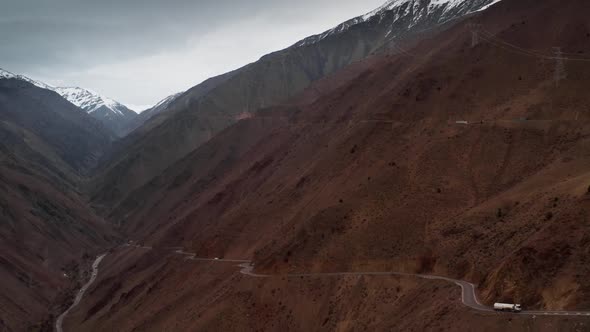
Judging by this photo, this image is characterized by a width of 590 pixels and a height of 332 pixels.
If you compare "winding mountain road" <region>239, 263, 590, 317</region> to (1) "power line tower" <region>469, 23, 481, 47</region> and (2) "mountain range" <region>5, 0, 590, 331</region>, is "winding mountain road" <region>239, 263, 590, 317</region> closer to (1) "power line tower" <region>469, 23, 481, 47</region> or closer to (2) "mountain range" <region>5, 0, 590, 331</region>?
(2) "mountain range" <region>5, 0, 590, 331</region>

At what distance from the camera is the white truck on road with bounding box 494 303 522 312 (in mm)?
31000

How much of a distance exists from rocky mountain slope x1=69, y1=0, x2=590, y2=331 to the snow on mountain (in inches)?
1337

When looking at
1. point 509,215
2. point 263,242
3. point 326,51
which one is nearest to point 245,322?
point 263,242

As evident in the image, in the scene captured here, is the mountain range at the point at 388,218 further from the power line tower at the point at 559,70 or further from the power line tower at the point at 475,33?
the power line tower at the point at 475,33

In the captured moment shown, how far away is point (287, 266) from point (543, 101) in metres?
28.2

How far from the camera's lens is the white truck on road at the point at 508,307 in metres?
31.0

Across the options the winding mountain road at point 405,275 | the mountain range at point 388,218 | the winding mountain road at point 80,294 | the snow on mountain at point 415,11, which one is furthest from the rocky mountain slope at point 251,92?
the winding mountain road at point 405,275

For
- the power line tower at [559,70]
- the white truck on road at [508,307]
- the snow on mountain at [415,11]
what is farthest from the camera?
the snow on mountain at [415,11]

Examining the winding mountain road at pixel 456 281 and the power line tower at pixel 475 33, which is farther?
the power line tower at pixel 475 33

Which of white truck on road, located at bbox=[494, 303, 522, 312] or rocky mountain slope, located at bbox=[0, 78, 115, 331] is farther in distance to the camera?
rocky mountain slope, located at bbox=[0, 78, 115, 331]

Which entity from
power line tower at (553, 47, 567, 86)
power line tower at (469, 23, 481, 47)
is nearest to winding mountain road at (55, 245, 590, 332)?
power line tower at (553, 47, 567, 86)

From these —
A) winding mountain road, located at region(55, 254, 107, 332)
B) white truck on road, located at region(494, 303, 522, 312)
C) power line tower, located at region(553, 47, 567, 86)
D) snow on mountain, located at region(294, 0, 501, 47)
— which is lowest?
winding mountain road, located at region(55, 254, 107, 332)

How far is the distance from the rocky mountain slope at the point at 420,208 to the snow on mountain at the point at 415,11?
34.0 metres

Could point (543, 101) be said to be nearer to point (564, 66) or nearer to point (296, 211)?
point (564, 66)
